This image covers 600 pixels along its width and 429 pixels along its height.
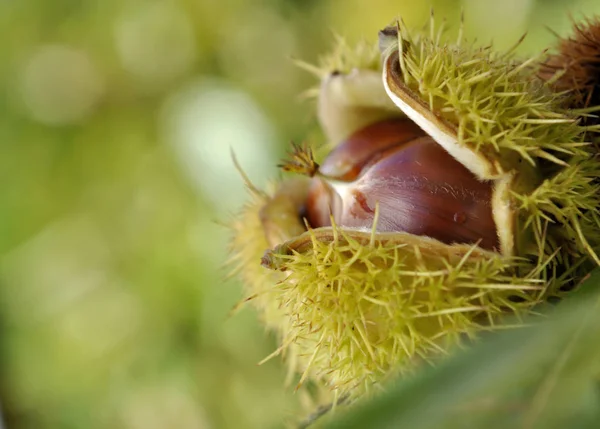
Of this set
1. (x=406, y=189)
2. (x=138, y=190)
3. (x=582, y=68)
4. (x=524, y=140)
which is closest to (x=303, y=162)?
(x=406, y=189)

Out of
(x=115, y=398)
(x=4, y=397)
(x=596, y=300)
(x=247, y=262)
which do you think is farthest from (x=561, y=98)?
(x=4, y=397)

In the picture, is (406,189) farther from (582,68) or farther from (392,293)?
(582,68)

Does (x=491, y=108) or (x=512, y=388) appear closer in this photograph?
(x=512, y=388)

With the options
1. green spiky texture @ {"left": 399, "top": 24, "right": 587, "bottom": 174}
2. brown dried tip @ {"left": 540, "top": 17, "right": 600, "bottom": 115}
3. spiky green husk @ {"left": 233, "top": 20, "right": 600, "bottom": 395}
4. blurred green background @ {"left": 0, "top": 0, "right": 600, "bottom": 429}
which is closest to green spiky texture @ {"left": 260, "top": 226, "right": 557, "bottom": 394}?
spiky green husk @ {"left": 233, "top": 20, "right": 600, "bottom": 395}

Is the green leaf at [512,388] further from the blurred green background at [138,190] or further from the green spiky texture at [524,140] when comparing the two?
the blurred green background at [138,190]

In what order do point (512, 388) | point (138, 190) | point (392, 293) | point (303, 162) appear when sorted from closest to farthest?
point (512, 388) → point (392, 293) → point (303, 162) → point (138, 190)

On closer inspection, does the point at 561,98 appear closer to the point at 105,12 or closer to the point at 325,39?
the point at 325,39
